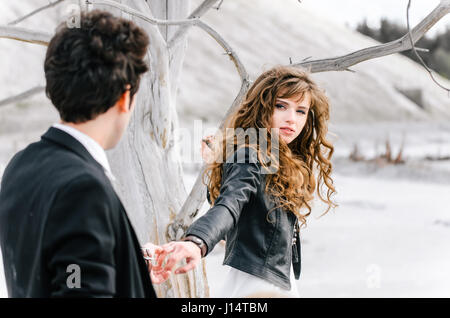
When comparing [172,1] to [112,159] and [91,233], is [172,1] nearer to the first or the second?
[112,159]

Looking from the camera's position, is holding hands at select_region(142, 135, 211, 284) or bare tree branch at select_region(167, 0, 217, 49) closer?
holding hands at select_region(142, 135, 211, 284)

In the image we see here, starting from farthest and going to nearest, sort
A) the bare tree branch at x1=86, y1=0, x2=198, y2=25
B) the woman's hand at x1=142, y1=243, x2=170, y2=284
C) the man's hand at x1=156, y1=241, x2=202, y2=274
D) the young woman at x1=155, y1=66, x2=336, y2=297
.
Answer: the bare tree branch at x1=86, y1=0, x2=198, y2=25 < the young woman at x1=155, y1=66, x2=336, y2=297 < the woman's hand at x1=142, y1=243, x2=170, y2=284 < the man's hand at x1=156, y1=241, x2=202, y2=274

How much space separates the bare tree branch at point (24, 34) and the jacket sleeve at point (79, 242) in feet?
5.76

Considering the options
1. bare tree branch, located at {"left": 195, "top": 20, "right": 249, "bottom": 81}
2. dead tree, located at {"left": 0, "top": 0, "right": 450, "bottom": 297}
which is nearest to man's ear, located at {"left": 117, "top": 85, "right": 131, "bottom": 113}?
bare tree branch, located at {"left": 195, "top": 20, "right": 249, "bottom": 81}

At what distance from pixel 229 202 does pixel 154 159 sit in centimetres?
128

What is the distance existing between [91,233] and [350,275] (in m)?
5.33

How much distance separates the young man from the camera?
2.97ft

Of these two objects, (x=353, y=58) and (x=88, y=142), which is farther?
(x=353, y=58)

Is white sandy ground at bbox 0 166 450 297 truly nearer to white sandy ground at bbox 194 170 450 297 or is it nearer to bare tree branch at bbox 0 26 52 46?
white sandy ground at bbox 194 170 450 297

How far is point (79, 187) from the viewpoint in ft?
A: 2.99

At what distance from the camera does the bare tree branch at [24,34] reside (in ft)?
8.04

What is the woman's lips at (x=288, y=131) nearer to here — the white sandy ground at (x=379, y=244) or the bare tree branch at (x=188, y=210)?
the bare tree branch at (x=188, y=210)

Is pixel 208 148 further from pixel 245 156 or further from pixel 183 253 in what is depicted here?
pixel 183 253

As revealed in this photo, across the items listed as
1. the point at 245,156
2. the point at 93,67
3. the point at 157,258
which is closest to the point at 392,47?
the point at 245,156
